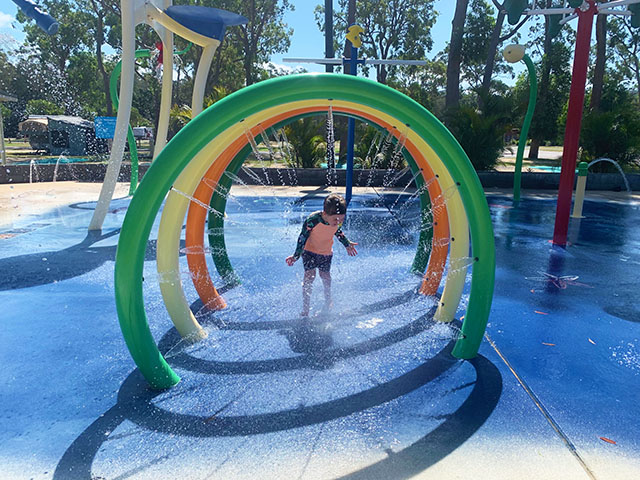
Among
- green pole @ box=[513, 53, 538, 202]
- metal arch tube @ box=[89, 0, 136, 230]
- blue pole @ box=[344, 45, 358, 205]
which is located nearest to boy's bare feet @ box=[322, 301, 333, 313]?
metal arch tube @ box=[89, 0, 136, 230]

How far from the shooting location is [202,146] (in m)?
3.11

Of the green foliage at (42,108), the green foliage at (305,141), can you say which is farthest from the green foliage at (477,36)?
the green foliage at (42,108)

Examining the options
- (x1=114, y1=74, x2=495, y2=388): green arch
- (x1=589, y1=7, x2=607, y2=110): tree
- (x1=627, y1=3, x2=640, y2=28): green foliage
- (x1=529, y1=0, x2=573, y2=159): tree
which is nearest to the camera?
(x1=114, y1=74, x2=495, y2=388): green arch

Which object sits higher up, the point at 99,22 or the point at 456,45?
the point at 99,22

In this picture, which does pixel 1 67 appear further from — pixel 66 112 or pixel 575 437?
pixel 575 437

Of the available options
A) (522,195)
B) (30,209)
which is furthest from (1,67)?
(522,195)

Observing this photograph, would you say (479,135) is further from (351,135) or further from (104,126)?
(104,126)

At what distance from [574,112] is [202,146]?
6.73 metres

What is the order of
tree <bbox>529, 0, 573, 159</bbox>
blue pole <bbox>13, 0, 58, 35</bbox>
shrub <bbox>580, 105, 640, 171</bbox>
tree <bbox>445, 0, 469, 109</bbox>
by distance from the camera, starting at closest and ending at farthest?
blue pole <bbox>13, 0, 58, 35</bbox>, shrub <bbox>580, 105, 640, 171</bbox>, tree <bbox>445, 0, 469, 109</bbox>, tree <bbox>529, 0, 573, 159</bbox>

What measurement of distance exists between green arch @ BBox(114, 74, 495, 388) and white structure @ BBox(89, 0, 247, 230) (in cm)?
537

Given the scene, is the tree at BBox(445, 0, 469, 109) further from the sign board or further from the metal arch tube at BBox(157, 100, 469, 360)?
the metal arch tube at BBox(157, 100, 469, 360)

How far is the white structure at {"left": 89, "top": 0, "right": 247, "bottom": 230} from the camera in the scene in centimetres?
764

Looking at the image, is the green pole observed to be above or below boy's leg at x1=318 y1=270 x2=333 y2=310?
above

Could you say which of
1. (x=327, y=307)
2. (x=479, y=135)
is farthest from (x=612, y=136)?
(x=327, y=307)
